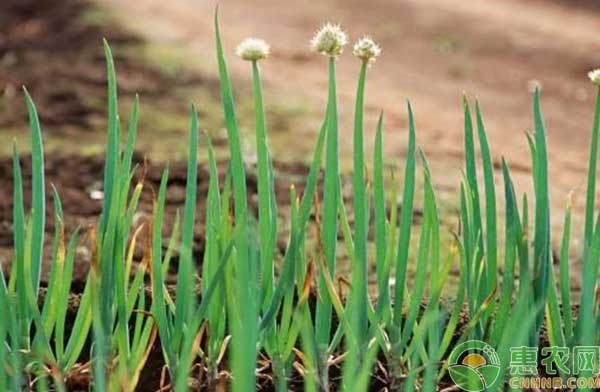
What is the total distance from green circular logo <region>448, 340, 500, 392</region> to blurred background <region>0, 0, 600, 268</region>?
3.17 ft

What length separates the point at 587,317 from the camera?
1.49 m

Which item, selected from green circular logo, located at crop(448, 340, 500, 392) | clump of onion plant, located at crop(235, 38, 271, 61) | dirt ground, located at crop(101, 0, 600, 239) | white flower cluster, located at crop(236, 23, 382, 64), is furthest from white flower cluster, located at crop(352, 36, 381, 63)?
dirt ground, located at crop(101, 0, 600, 239)

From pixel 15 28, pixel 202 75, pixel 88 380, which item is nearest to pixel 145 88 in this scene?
pixel 202 75

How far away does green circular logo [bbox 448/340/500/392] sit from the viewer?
161 cm

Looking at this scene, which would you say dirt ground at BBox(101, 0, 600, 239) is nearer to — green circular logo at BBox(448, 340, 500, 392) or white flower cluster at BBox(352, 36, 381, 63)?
green circular logo at BBox(448, 340, 500, 392)

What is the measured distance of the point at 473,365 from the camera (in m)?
1.67

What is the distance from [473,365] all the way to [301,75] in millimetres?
2994

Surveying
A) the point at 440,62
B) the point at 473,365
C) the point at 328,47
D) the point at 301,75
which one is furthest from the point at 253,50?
the point at 440,62

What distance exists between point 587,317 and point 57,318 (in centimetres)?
69

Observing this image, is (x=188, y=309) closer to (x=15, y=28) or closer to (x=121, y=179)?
(x=121, y=179)

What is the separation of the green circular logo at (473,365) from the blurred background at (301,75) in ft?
3.17

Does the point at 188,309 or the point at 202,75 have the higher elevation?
the point at 202,75

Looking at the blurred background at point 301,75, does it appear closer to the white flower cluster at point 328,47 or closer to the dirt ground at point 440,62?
→ the dirt ground at point 440,62

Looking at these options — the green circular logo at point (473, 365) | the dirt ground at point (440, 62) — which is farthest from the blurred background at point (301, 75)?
the green circular logo at point (473, 365)
